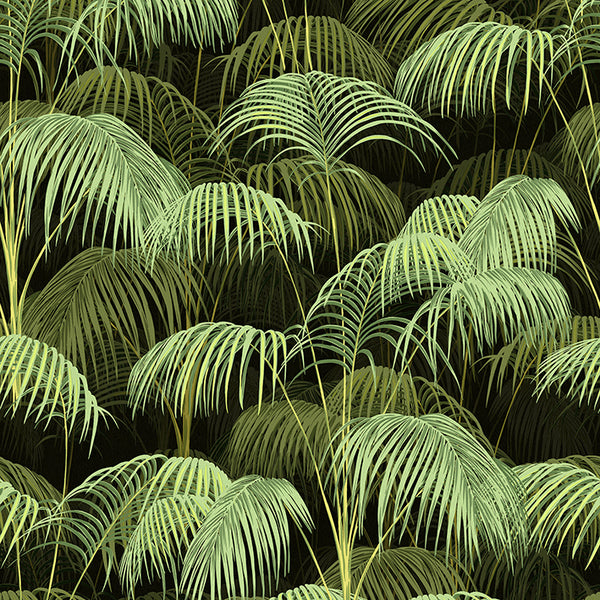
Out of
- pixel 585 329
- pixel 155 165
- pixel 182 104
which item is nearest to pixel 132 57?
pixel 182 104

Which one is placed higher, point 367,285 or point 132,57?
point 132,57

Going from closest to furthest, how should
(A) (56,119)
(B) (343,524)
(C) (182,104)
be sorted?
(B) (343,524) → (A) (56,119) → (C) (182,104)

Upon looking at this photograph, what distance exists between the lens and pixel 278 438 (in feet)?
8.87

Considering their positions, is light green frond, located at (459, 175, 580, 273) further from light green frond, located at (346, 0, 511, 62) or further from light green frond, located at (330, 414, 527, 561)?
light green frond, located at (346, 0, 511, 62)

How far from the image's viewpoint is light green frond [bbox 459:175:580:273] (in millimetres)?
2518

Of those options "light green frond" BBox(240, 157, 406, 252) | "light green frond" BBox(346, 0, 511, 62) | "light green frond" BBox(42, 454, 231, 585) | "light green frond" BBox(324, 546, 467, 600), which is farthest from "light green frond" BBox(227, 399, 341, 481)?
"light green frond" BBox(346, 0, 511, 62)

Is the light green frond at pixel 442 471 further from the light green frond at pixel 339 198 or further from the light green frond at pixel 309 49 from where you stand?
the light green frond at pixel 309 49

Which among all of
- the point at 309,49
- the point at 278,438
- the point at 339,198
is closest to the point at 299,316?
the point at 339,198

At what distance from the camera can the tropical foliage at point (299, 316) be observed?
2338 mm

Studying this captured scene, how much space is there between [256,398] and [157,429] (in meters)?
0.32

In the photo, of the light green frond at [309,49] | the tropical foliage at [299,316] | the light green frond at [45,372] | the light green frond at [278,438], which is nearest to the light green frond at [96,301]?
the tropical foliage at [299,316]

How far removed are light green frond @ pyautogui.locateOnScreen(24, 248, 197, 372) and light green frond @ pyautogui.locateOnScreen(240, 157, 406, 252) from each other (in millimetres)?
378

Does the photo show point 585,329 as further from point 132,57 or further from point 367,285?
point 132,57

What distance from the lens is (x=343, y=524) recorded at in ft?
7.99
